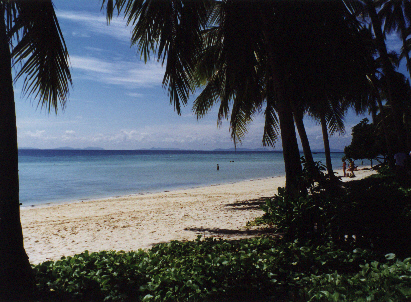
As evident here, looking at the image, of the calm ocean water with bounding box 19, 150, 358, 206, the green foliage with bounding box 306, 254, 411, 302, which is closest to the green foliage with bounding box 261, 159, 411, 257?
the green foliage with bounding box 306, 254, 411, 302

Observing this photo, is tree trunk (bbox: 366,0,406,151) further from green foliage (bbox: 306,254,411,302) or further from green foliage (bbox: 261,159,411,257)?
green foliage (bbox: 306,254,411,302)

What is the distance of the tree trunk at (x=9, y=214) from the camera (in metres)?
3.47

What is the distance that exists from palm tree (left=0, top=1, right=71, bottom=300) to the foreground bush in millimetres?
327

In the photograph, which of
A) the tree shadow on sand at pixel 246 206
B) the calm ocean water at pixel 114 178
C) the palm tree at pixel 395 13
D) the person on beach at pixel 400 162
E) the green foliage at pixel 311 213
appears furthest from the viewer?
the calm ocean water at pixel 114 178

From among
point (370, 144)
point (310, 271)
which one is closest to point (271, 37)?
point (310, 271)

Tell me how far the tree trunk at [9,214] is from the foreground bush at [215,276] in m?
0.23

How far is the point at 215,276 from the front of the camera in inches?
137

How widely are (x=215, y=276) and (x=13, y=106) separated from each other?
3042mm

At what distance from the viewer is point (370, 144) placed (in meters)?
25.9

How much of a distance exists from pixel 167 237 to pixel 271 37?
5.21m

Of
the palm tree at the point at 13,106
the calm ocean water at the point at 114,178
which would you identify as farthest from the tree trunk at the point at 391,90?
the calm ocean water at the point at 114,178

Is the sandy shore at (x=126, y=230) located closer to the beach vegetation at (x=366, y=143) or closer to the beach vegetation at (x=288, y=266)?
the beach vegetation at (x=288, y=266)

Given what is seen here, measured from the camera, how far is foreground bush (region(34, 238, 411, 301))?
324cm

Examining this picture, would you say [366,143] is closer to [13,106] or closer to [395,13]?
[395,13]
